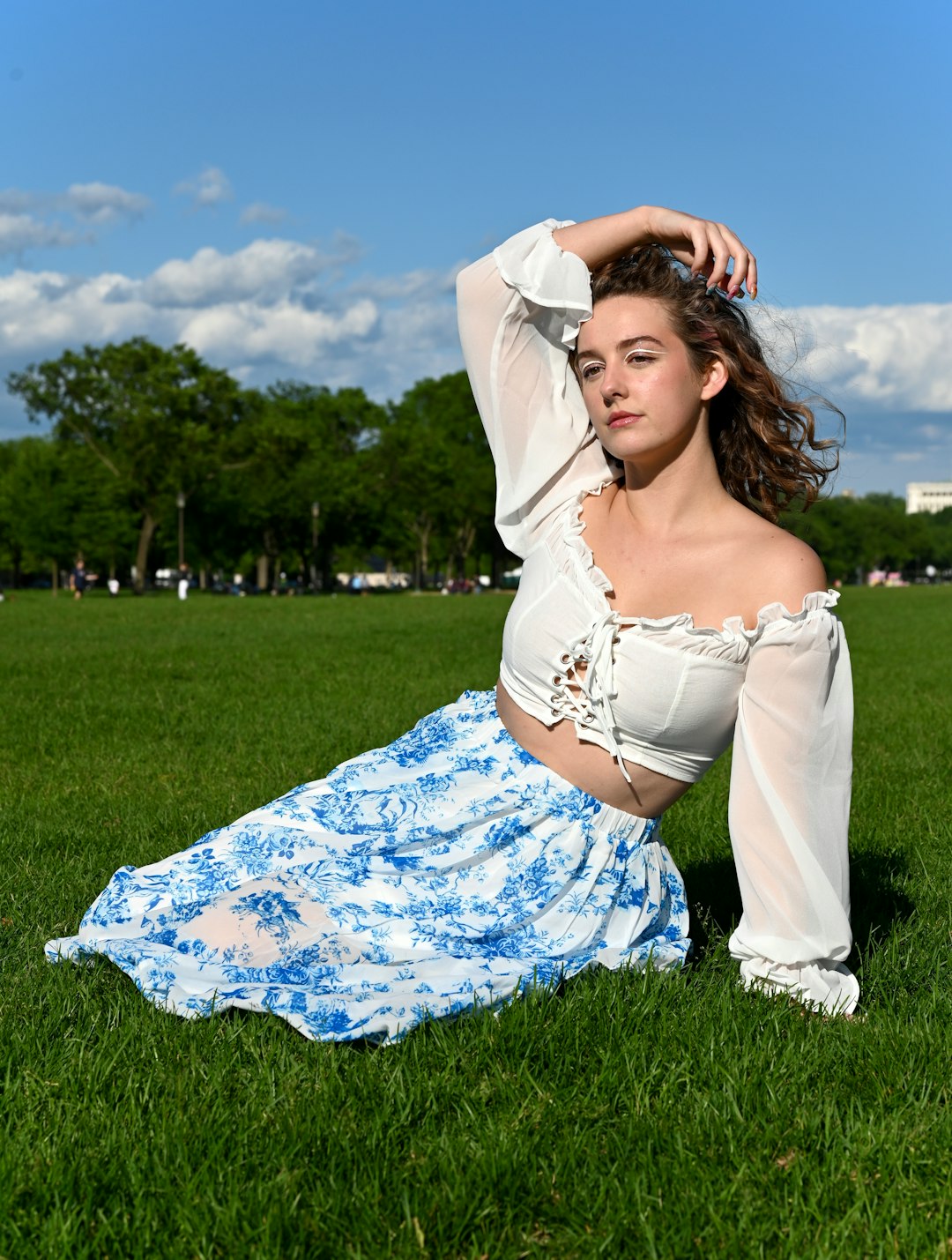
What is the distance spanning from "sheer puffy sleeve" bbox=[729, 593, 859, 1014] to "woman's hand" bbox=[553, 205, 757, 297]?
91cm

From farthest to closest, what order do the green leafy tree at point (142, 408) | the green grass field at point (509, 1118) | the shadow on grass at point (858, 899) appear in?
the green leafy tree at point (142, 408), the shadow on grass at point (858, 899), the green grass field at point (509, 1118)

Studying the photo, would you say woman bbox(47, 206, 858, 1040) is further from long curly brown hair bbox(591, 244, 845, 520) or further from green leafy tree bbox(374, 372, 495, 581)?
green leafy tree bbox(374, 372, 495, 581)

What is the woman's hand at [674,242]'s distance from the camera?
3479 millimetres

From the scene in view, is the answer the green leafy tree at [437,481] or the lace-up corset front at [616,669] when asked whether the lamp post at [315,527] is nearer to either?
the green leafy tree at [437,481]

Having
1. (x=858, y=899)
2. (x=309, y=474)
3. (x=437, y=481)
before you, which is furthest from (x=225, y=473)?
(x=858, y=899)

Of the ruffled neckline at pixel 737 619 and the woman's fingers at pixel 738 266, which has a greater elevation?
the woman's fingers at pixel 738 266


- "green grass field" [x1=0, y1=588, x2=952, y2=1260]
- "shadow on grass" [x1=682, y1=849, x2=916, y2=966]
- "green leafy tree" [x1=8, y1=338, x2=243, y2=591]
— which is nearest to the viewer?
"green grass field" [x1=0, y1=588, x2=952, y2=1260]

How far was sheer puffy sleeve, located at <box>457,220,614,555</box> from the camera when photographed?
3.77 m

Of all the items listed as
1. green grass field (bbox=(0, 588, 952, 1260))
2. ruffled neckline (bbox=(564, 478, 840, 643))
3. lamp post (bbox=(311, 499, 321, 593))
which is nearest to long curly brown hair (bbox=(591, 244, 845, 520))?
ruffled neckline (bbox=(564, 478, 840, 643))

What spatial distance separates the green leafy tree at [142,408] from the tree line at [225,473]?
68 millimetres

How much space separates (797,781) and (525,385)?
57.1 inches

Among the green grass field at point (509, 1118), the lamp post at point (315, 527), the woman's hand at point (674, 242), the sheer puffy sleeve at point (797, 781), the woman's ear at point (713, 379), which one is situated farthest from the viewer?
the lamp post at point (315, 527)

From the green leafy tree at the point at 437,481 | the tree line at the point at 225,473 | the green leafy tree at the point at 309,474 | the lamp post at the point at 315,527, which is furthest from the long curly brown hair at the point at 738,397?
the green leafy tree at the point at 437,481

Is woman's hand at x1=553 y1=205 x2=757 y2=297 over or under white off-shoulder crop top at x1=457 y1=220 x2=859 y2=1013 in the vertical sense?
over
